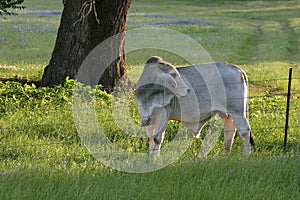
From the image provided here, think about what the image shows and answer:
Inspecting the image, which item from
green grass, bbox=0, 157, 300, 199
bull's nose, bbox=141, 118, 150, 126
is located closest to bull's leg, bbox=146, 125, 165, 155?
bull's nose, bbox=141, 118, 150, 126

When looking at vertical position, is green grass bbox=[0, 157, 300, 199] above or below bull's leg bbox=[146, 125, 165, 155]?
below

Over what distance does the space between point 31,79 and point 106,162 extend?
847cm

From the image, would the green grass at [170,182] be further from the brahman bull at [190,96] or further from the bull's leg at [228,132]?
the bull's leg at [228,132]

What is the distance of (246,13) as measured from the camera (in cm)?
5831

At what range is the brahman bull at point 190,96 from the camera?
875cm

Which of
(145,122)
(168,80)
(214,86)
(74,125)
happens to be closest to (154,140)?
(145,122)

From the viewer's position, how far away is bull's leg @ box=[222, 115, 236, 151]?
32.2 feet

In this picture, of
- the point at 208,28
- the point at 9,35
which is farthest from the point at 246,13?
the point at 9,35

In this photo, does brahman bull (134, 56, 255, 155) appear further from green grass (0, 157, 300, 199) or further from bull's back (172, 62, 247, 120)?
green grass (0, 157, 300, 199)

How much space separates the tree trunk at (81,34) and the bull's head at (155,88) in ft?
16.7

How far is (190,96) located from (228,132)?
1.13 meters

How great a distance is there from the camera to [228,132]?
983 cm

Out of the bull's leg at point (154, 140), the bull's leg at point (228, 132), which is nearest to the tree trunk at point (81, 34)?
the bull's leg at point (228, 132)

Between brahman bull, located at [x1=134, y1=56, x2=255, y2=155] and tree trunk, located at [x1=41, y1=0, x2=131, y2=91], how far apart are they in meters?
4.86
